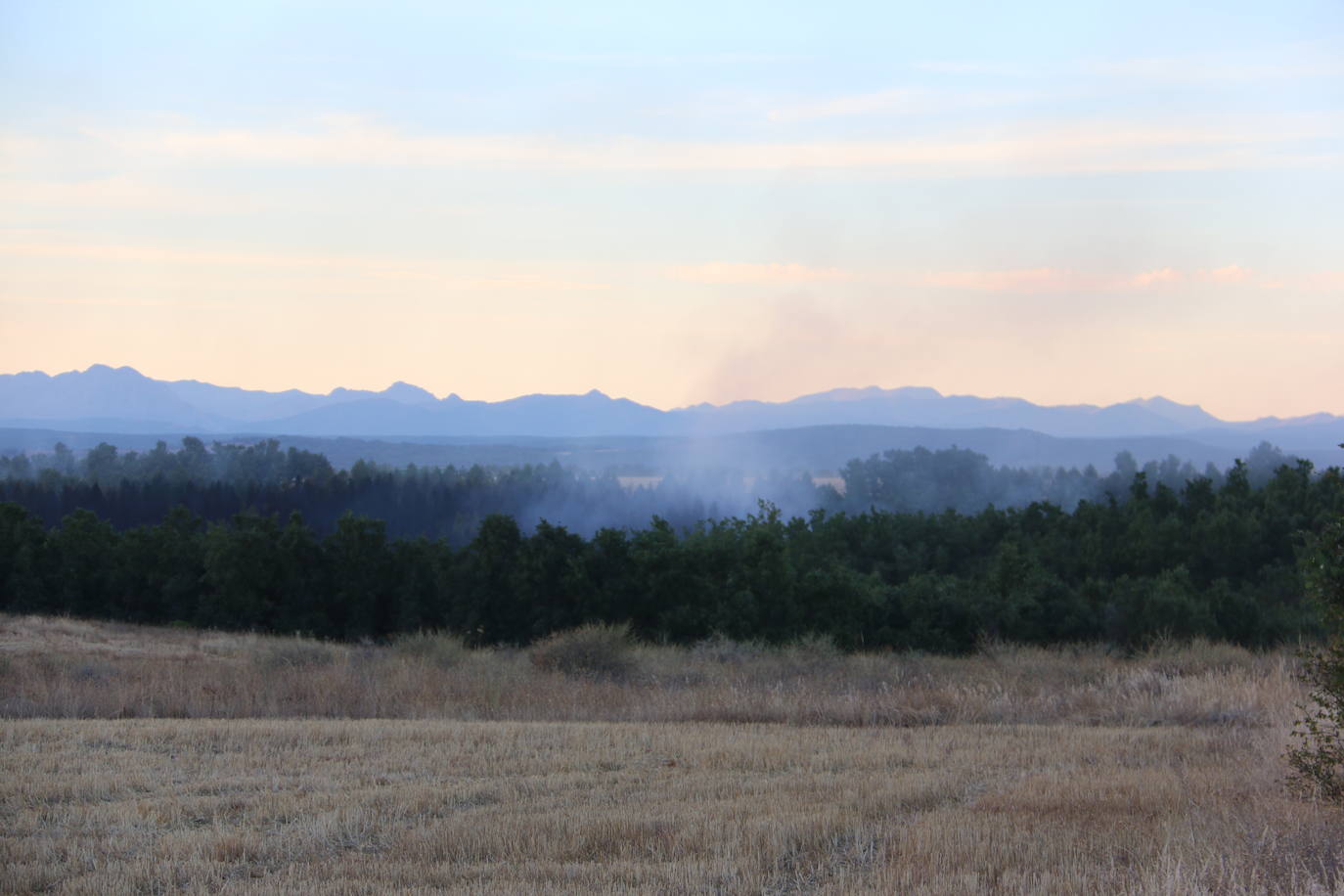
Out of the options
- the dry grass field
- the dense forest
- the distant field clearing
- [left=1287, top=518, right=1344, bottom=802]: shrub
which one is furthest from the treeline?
[left=1287, top=518, right=1344, bottom=802]: shrub

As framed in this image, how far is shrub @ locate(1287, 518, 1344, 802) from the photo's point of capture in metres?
8.78

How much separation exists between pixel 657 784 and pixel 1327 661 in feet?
18.8

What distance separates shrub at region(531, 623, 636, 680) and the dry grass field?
7.26ft

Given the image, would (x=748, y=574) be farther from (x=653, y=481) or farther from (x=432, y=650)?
(x=653, y=481)

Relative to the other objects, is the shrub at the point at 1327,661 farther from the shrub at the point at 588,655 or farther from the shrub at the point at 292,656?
the shrub at the point at 292,656

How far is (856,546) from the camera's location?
4347 centimetres

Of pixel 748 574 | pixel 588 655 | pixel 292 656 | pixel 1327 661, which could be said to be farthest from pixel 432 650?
pixel 1327 661

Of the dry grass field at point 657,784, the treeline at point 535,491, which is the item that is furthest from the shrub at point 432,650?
the treeline at point 535,491

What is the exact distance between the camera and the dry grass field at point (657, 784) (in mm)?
7312

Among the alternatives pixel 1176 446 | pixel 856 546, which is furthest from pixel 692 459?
pixel 856 546

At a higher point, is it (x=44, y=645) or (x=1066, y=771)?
(x=1066, y=771)

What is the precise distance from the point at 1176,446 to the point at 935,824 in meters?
142

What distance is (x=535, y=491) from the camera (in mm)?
99250

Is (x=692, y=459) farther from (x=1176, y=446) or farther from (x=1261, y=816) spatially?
(x=1261, y=816)
